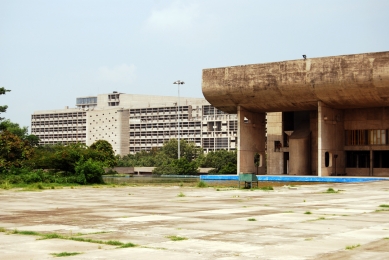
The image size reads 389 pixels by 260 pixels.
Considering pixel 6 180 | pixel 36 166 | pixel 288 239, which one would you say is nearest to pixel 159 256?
pixel 288 239

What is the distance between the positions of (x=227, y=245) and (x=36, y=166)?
36.3 meters

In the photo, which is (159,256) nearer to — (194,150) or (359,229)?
(359,229)

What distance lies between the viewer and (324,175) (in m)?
59.5

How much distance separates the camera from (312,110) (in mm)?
64562

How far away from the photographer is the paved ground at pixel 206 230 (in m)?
9.61

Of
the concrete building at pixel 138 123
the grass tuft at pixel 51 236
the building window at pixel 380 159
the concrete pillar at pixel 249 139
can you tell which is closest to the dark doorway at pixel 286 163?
the concrete pillar at pixel 249 139

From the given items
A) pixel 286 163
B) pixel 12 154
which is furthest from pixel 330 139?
pixel 12 154

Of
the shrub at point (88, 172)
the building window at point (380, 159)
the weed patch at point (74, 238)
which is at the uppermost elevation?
the building window at point (380, 159)

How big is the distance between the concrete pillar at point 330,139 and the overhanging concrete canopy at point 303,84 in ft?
3.70

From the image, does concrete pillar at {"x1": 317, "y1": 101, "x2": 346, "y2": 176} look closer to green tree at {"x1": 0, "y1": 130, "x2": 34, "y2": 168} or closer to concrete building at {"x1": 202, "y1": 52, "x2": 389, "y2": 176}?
concrete building at {"x1": 202, "y1": 52, "x2": 389, "y2": 176}

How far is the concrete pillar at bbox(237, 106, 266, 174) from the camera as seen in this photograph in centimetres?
6481

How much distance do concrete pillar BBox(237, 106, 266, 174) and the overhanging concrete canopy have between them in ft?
5.37

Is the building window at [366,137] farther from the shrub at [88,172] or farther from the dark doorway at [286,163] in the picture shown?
the shrub at [88,172]

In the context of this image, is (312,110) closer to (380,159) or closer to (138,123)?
(380,159)
